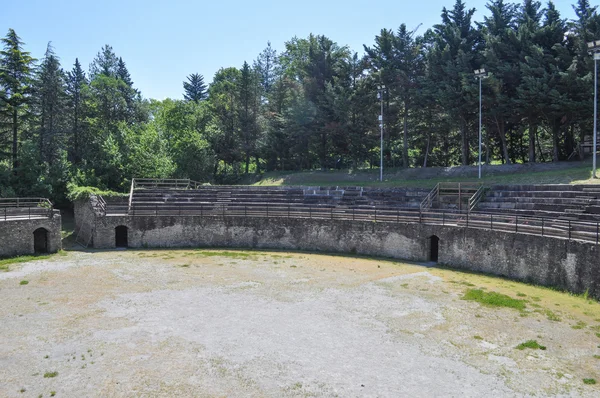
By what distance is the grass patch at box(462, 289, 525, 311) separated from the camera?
49.8 ft

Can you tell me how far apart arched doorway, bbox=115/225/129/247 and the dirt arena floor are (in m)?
8.61

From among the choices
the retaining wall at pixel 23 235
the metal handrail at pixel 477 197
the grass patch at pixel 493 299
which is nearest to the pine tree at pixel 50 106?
the retaining wall at pixel 23 235

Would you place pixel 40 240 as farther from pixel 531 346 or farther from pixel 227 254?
pixel 531 346

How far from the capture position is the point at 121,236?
29156 millimetres

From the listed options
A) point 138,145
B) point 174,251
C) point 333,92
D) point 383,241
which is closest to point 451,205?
point 383,241

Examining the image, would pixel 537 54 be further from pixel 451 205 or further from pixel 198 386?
pixel 198 386

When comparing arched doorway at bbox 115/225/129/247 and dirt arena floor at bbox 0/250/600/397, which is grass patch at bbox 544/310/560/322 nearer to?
dirt arena floor at bbox 0/250/600/397

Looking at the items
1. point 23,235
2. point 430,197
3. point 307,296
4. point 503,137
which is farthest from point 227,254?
point 503,137

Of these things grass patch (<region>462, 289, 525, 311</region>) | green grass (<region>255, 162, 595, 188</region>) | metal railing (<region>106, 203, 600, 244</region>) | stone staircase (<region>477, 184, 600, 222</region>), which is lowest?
grass patch (<region>462, 289, 525, 311</region>)

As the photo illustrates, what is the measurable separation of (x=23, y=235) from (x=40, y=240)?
1.85 metres

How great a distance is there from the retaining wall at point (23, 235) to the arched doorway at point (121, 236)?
12.3 ft

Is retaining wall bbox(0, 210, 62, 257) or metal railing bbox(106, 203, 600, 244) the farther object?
retaining wall bbox(0, 210, 62, 257)

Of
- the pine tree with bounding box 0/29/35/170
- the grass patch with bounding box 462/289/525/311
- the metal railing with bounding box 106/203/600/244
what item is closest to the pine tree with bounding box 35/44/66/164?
the pine tree with bounding box 0/29/35/170

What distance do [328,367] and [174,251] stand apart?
18.7m
